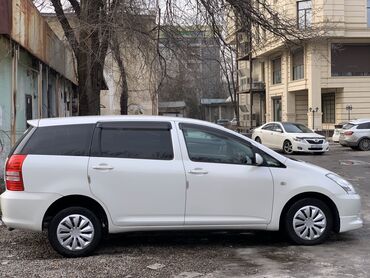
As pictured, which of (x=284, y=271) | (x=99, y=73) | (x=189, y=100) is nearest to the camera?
(x=284, y=271)

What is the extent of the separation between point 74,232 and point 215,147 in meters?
2.07

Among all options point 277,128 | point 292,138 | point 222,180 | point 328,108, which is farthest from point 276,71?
point 222,180

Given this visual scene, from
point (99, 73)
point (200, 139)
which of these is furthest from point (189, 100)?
point (200, 139)

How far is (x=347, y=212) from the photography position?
717 centimetres

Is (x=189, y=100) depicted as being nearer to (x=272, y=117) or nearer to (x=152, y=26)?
(x=272, y=117)

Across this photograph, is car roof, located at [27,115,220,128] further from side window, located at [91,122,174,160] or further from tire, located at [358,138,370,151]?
tire, located at [358,138,370,151]

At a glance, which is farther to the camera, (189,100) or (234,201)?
(189,100)

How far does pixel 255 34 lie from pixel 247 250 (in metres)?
8.15

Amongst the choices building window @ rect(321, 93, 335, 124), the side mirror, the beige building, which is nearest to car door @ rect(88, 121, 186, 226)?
the side mirror

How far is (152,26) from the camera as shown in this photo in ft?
43.1

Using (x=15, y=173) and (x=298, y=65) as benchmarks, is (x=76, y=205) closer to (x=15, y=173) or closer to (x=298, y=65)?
(x=15, y=173)

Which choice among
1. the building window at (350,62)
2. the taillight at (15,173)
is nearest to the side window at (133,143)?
the taillight at (15,173)

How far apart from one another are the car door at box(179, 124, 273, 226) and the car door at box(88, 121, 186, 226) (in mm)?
144

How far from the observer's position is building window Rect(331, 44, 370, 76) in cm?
3919
